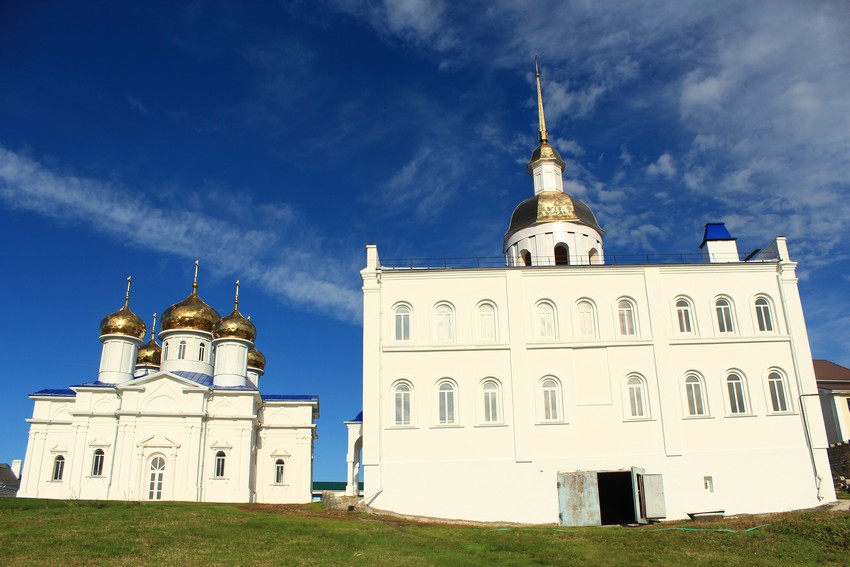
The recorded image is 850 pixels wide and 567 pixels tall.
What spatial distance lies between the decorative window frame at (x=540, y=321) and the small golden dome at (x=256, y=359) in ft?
69.0

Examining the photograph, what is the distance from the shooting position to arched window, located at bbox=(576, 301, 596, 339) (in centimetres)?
2884

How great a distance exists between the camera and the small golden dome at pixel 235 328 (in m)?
39.0

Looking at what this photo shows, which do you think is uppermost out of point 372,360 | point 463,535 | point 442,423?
point 372,360

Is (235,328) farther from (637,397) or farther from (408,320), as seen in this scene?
(637,397)

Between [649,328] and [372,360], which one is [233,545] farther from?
[649,328]

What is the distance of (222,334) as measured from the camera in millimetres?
38969

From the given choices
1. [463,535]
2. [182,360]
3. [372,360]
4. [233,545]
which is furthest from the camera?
[182,360]

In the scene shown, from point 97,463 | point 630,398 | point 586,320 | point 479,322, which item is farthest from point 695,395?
point 97,463

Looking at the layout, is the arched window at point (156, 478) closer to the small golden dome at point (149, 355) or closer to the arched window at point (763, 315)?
Answer: the small golden dome at point (149, 355)

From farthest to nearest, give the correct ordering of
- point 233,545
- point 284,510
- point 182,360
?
point 182,360 → point 284,510 → point 233,545

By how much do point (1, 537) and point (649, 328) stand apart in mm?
23341

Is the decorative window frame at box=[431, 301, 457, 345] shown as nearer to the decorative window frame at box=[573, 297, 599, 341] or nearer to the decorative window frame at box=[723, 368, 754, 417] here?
the decorative window frame at box=[573, 297, 599, 341]

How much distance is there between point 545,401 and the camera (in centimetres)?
2778

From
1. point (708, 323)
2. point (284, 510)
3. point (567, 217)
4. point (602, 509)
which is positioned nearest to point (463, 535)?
point (284, 510)
